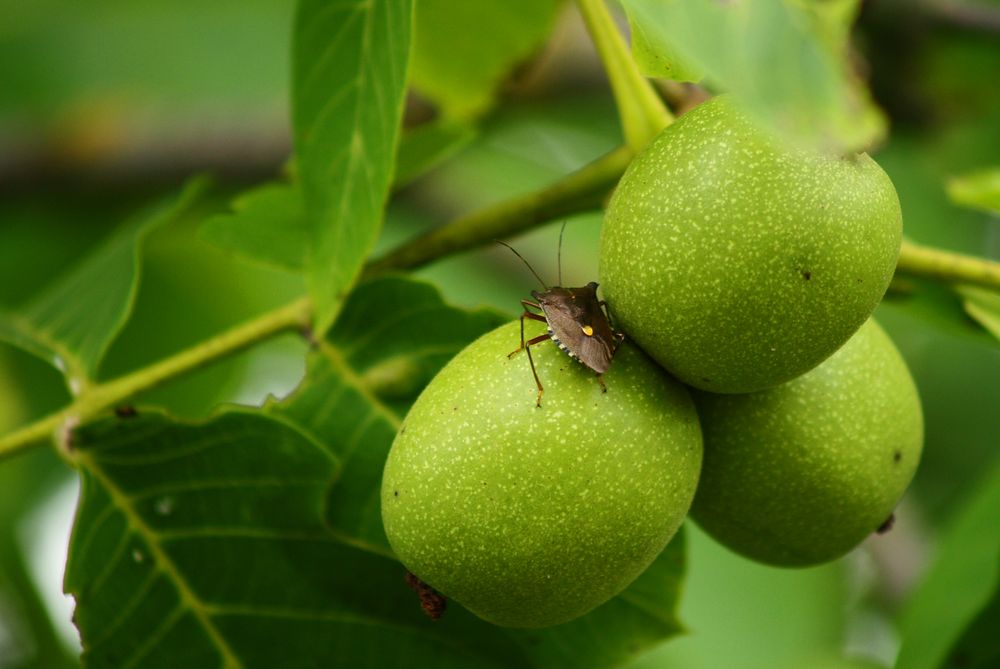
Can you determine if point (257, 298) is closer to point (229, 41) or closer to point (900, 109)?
point (229, 41)

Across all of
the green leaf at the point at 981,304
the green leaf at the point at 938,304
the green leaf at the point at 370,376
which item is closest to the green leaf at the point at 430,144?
the green leaf at the point at 370,376

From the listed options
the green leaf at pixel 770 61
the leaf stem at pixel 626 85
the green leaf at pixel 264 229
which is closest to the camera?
the green leaf at pixel 770 61

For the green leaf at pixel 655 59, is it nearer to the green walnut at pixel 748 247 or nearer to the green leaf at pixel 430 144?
the green walnut at pixel 748 247

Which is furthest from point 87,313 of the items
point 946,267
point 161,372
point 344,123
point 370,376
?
point 946,267

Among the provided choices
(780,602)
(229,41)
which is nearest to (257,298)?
(229,41)

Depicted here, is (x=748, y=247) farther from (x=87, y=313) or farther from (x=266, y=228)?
(x=87, y=313)

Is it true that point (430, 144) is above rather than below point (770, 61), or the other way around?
below

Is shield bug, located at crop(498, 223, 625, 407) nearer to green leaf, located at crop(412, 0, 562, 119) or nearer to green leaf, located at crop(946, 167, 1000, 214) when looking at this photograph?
green leaf, located at crop(946, 167, 1000, 214)
